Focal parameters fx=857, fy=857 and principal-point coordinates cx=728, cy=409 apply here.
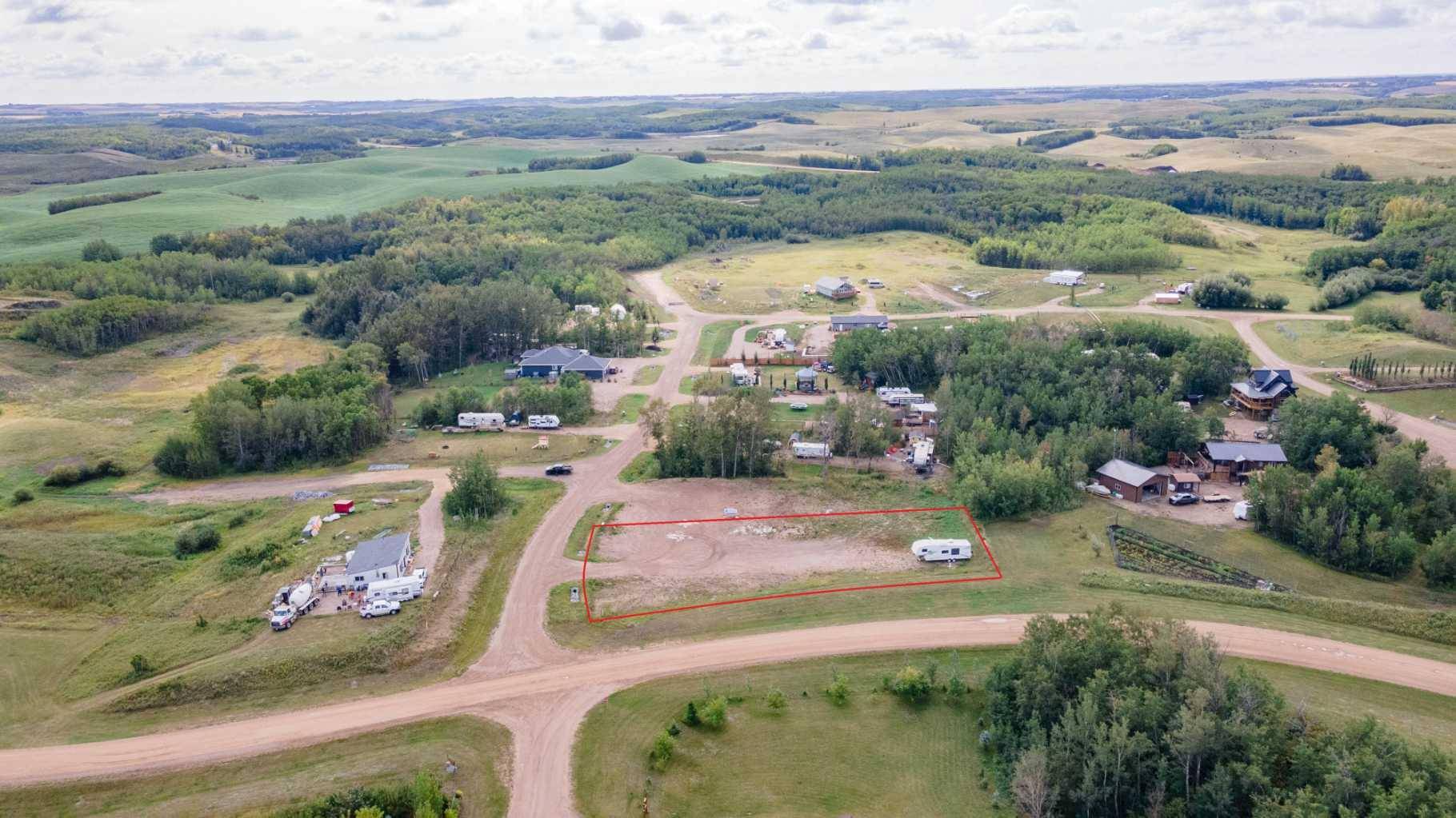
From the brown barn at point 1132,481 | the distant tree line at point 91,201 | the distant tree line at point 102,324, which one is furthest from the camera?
the distant tree line at point 91,201

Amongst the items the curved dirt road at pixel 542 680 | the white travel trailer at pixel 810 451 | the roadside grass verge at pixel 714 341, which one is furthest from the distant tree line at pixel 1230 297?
the curved dirt road at pixel 542 680

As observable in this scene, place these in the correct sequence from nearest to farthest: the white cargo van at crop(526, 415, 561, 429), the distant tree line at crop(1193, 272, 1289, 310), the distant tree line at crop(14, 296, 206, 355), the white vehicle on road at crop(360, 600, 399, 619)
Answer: the white vehicle on road at crop(360, 600, 399, 619) < the white cargo van at crop(526, 415, 561, 429) < the distant tree line at crop(14, 296, 206, 355) < the distant tree line at crop(1193, 272, 1289, 310)

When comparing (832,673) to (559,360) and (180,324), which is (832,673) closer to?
(559,360)

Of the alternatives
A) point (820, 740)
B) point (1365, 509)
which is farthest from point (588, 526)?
point (1365, 509)

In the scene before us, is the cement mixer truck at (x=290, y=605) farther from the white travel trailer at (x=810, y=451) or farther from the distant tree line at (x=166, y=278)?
the distant tree line at (x=166, y=278)

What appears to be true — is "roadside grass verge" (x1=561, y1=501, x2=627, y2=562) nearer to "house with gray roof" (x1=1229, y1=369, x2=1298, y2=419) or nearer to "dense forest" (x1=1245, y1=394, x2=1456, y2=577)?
"dense forest" (x1=1245, y1=394, x2=1456, y2=577)

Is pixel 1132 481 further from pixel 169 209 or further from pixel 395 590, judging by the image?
pixel 169 209

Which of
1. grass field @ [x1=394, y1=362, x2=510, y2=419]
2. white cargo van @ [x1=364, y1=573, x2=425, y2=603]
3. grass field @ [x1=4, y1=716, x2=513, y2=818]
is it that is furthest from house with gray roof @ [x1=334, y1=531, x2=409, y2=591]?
grass field @ [x1=394, y1=362, x2=510, y2=419]
